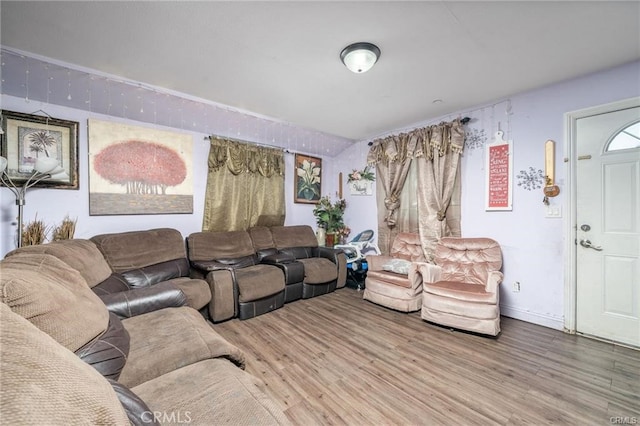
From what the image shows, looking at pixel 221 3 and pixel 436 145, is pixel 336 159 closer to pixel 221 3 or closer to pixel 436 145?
pixel 436 145

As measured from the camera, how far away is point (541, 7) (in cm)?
158

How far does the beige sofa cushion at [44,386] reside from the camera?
1.43 ft

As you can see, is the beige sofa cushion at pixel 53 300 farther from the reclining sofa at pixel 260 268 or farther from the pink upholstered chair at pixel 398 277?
the pink upholstered chair at pixel 398 277

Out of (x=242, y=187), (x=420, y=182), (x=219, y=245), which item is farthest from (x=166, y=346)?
(x=420, y=182)

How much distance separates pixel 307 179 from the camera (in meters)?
4.64

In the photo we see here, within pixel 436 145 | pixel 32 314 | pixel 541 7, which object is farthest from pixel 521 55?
pixel 32 314

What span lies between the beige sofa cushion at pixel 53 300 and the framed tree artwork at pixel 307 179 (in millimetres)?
3386

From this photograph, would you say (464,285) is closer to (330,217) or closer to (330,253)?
(330,253)

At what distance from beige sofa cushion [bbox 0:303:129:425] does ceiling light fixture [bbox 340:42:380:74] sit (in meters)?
2.22

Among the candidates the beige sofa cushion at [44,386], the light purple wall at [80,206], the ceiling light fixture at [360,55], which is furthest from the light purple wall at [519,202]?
the beige sofa cushion at [44,386]

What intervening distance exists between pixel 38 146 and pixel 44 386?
3.03 m

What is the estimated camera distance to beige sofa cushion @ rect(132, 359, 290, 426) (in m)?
Answer: 0.92

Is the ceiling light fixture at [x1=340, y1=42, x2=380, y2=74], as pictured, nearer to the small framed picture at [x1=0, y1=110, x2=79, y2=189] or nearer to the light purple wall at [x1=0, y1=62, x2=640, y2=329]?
the light purple wall at [x1=0, y1=62, x2=640, y2=329]

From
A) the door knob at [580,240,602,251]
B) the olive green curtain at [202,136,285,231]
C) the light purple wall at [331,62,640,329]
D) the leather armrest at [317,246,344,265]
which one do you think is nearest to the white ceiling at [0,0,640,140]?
the light purple wall at [331,62,640,329]
